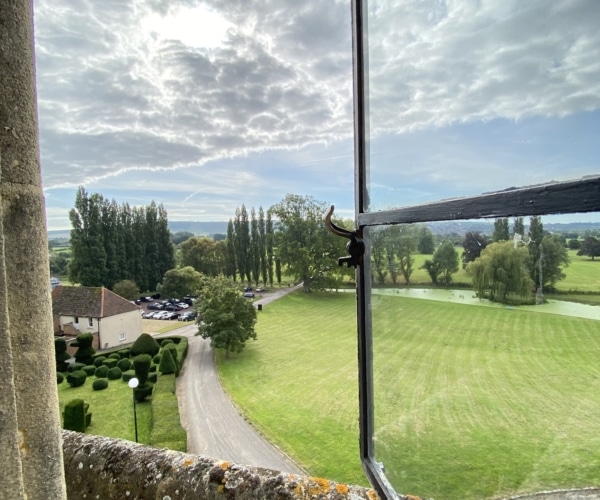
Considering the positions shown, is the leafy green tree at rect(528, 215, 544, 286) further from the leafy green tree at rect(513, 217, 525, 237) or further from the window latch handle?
the window latch handle

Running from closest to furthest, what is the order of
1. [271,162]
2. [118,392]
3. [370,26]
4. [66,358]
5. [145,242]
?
1. [370,26]
2. [271,162]
3. [118,392]
4. [66,358]
5. [145,242]

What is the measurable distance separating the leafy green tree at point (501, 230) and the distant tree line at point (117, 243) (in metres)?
6.43

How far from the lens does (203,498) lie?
2.02ft

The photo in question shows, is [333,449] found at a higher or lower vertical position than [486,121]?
lower

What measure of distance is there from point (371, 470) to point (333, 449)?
288cm

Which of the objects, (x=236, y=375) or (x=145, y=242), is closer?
(x=236, y=375)

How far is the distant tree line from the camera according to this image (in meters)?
5.70

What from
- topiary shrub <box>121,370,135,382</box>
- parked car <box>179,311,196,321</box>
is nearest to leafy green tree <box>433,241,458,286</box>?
topiary shrub <box>121,370,135,382</box>

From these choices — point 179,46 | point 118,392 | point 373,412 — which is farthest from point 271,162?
point 373,412

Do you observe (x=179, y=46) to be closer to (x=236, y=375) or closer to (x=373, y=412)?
(x=373, y=412)

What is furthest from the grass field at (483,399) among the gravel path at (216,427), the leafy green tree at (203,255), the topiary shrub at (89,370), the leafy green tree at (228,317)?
the leafy green tree at (203,255)

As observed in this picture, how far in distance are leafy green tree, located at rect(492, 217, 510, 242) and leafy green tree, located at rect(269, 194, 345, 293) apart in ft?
6.76

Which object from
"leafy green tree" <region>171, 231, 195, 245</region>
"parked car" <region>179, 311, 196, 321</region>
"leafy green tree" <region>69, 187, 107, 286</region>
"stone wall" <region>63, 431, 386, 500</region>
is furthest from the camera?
"parked car" <region>179, 311, 196, 321</region>

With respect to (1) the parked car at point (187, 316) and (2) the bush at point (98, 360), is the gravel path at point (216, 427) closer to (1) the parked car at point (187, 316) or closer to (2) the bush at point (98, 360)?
(2) the bush at point (98, 360)
